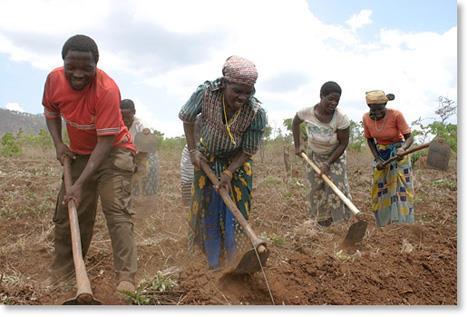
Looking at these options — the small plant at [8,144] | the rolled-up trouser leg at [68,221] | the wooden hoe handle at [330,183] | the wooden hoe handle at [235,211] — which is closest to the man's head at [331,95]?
the wooden hoe handle at [330,183]

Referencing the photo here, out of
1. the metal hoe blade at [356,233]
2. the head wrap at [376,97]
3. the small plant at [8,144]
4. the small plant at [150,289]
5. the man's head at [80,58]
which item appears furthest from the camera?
the small plant at [8,144]

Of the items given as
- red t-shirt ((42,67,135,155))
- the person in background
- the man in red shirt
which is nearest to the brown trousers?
the man in red shirt

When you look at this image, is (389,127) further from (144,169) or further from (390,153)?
(144,169)

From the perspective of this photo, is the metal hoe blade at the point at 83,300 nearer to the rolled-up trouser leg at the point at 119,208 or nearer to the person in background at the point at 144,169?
the rolled-up trouser leg at the point at 119,208

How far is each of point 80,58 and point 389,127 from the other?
2.83 meters

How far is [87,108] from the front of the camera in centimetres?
261

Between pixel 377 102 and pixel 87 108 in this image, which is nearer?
pixel 87 108

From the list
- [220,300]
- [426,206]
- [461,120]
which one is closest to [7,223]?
[220,300]

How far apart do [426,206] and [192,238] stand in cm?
370

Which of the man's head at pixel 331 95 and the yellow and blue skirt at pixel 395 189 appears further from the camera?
the yellow and blue skirt at pixel 395 189

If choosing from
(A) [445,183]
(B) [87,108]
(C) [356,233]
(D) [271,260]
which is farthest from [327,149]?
(A) [445,183]

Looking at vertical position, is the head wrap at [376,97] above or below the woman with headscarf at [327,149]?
above

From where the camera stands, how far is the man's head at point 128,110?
4.65 metres

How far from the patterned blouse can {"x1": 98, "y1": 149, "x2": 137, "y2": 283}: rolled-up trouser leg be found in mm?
490
